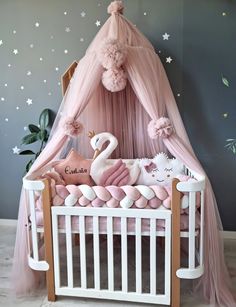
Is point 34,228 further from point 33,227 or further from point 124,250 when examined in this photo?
point 124,250

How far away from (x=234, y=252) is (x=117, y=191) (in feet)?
4.62

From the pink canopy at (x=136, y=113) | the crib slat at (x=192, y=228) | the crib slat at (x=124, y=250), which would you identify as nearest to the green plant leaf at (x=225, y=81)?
the pink canopy at (x=136, y=113)

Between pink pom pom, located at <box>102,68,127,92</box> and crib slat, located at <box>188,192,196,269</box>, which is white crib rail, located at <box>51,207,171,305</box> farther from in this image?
pink pom pom, located at <box>102,68,127,92</box>

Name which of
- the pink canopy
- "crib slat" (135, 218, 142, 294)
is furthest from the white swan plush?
"crib slat" (135, 218, 142, 294)

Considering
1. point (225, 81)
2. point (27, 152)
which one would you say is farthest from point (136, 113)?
point (27, 152)

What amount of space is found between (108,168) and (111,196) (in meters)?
0.50

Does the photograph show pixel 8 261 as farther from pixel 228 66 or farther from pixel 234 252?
pixel 228 66

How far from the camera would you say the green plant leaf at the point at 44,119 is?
122 inches

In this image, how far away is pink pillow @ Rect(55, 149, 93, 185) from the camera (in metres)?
2.55

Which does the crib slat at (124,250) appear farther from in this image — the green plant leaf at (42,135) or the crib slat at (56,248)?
the green plant leaf at (42,135)

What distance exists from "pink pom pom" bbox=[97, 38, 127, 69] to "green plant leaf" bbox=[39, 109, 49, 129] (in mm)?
980

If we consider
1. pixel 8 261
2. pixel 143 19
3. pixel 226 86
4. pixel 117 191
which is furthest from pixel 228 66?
pixel 8 261

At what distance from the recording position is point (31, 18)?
3080 mm

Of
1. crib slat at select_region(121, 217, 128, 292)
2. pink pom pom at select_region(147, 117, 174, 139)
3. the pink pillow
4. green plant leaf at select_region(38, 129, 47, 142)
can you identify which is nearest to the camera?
crib slat at select_region(121, 217, 128, 292)
